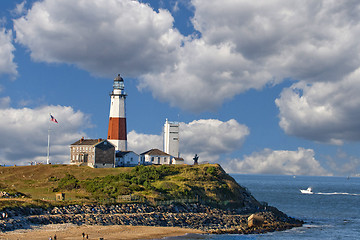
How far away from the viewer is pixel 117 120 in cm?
9206

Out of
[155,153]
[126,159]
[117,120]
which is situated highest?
[117,120]

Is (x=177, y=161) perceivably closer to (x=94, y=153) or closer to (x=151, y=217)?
(x=94, y=153)

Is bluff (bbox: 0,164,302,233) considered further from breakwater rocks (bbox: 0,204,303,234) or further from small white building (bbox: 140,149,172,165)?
small white building (bbox: 140,149,172,165)

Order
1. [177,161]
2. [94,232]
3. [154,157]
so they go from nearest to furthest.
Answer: [94,232], [154,157], [177,161]

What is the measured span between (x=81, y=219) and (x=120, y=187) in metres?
17.2

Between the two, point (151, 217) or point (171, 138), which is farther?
point (171, 138)

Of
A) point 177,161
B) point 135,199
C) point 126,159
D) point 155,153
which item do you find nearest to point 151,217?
point 135,199

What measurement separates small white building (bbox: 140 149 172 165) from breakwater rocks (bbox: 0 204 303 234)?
28.5 meters

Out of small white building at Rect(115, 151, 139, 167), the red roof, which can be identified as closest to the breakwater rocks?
small white building at Rect(115, 151, 139, 167)

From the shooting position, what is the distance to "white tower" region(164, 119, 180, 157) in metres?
100

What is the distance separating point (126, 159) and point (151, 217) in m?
34.4

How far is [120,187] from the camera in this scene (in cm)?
7075

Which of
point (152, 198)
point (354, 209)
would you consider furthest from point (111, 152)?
point (354, 209)

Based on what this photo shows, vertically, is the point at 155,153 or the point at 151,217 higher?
the point at 155,153
